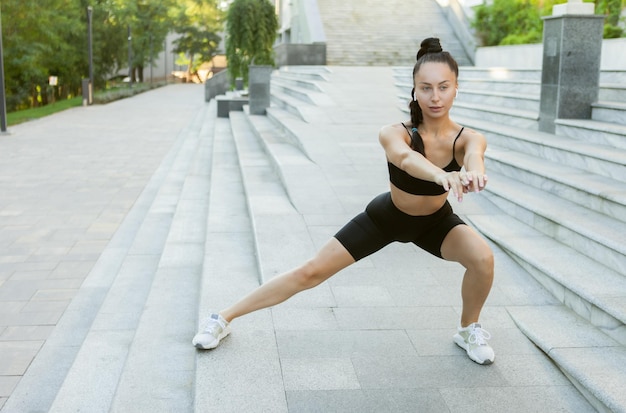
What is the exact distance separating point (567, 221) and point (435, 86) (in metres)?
2.58

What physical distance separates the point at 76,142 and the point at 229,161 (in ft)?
24.9

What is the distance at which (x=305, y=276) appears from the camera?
3.88 metres

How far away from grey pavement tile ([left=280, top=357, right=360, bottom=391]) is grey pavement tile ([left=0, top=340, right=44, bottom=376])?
5.89 ft

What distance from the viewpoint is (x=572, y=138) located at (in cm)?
805

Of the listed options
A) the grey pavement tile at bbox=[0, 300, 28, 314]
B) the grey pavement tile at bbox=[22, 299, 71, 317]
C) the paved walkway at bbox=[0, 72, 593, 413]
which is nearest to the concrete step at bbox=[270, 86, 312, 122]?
the paved walkway at bbox=[0, 72, 593, 413]

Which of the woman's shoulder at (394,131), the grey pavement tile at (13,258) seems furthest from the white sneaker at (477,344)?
the grey pavement tile at (13,258)

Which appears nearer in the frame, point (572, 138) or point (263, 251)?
point (263, 251)

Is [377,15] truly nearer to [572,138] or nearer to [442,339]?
[572,138]

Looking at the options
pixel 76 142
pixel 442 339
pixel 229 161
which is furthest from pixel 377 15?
pixel 442 339

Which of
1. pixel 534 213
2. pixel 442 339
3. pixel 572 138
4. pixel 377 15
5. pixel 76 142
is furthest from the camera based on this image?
pixel 377 15

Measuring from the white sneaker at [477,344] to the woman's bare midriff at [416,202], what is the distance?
2.43ft

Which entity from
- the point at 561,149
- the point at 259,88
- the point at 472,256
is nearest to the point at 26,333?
the point at 472,256

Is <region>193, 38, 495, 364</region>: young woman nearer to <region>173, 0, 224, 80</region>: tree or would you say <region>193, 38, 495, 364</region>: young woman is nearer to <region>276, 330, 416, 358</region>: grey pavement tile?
<region>276, 330, 416, 358</region>: grey pavement tile

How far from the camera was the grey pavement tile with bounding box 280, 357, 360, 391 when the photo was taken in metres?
3.64
